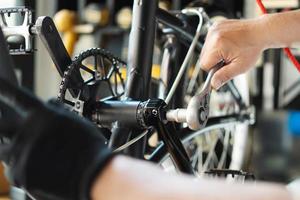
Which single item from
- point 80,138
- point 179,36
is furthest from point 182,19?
point 80,138

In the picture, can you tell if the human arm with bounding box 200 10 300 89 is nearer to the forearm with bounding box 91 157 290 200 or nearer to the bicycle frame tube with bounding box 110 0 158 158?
the bicycle frame tube with bounding box 110 0 158 158

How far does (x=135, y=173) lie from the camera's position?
0.89ft

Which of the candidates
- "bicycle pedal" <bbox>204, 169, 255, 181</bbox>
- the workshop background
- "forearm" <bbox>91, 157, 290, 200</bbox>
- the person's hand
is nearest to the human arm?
the person's hand

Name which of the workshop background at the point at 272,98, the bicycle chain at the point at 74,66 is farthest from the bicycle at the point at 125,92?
the workshop background at the point at 272,98

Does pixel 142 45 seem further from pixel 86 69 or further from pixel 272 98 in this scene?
pixel 272 98

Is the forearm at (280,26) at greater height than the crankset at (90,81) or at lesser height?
greater

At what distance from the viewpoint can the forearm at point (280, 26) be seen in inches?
23.6

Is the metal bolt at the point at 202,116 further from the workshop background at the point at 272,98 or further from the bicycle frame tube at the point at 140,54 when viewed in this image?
the workshop background at the point at 272,98

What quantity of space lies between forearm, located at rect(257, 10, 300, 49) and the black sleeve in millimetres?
365

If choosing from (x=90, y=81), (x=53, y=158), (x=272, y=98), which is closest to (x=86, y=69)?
(x=90, y=81)

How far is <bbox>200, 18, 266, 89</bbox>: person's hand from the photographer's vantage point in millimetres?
601

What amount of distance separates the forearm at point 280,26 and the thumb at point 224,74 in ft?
0.14

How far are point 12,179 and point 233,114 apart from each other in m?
0.75

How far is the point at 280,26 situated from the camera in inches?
23.7
